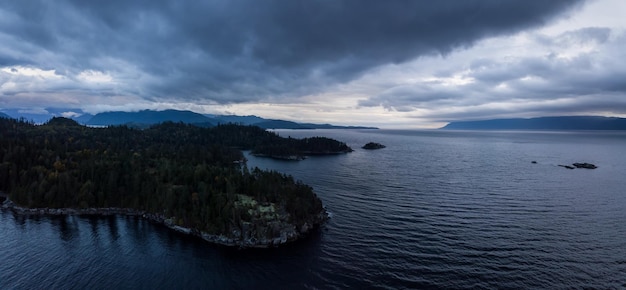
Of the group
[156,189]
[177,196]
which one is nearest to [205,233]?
[177,196]

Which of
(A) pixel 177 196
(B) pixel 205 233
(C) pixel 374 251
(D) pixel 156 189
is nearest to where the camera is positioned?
(C) pixel 374 251

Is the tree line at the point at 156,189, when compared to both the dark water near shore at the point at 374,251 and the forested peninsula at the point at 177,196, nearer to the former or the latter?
the forested peninsula at the point at 177,196

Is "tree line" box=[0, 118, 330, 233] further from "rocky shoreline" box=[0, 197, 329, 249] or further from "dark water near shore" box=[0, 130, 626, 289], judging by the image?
"dark water near shore" box=[0, 130, 626, 289]

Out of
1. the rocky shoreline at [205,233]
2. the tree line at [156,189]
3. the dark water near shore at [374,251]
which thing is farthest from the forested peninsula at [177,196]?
the dark water near shore at [374,251]

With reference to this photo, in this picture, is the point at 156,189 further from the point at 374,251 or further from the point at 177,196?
the point at 374,251

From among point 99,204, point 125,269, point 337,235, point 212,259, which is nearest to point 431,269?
point 337,235

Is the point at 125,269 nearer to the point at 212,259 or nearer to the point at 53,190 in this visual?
the point at 212,259

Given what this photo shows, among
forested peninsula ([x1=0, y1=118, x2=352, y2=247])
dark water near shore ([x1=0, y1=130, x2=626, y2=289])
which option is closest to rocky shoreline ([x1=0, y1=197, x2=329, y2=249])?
forested peninsula ([x1=0, y1=118, x2=352, y2=247])

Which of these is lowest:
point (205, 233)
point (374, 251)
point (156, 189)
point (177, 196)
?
point (374, 251)
